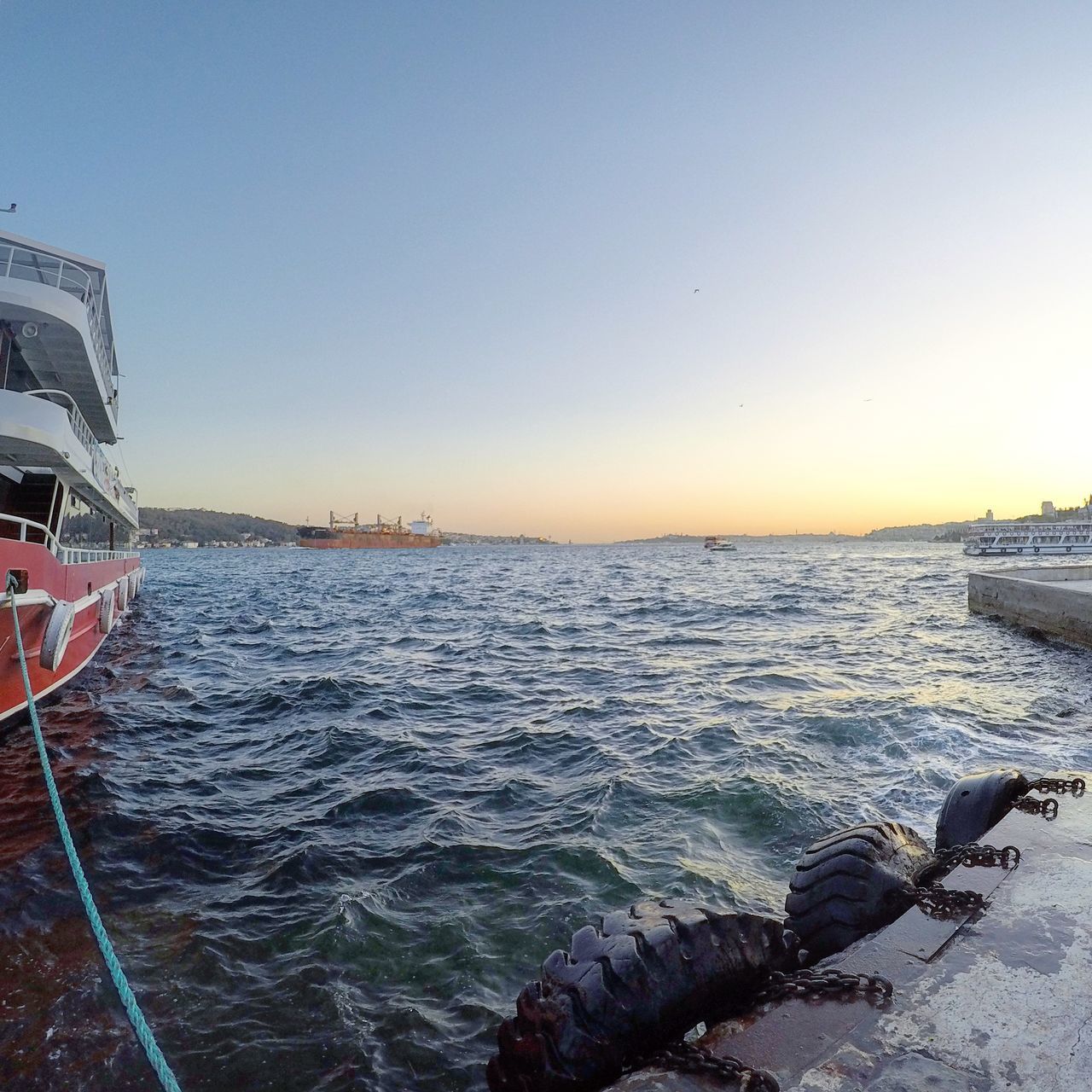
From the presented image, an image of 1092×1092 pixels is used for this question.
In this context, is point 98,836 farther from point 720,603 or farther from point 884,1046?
point 720,603

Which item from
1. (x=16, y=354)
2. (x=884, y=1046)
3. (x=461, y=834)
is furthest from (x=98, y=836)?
(x=16, y=354)

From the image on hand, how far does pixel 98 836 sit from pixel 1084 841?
7.18m

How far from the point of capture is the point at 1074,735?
7.93 metres

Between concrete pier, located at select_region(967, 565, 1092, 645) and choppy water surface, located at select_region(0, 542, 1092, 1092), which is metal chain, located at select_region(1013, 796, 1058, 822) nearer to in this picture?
choppy water surface, located at select_region(0, 542, 1092, 1092)

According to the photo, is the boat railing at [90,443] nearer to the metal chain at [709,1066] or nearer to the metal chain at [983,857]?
the metal chain at [709,1066]

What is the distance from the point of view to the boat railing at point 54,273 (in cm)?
1230

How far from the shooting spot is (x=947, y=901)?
3020 mm

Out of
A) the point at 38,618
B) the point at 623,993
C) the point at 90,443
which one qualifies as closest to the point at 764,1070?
the point at 623,993

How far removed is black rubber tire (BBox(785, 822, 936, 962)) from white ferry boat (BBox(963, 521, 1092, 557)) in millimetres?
73752

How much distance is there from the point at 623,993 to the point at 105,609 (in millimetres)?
15824

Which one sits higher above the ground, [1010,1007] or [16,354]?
[16,354]

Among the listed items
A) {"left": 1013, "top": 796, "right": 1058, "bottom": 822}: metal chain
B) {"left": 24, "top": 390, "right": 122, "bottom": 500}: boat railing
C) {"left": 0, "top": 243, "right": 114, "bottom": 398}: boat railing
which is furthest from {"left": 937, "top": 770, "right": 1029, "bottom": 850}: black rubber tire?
{"left": 0, "top": 243, "right": 114, "bottom": 398}: boat railing

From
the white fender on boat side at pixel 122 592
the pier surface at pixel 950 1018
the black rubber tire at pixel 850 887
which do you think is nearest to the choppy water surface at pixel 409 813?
the black rubber tire at pixel 850 887

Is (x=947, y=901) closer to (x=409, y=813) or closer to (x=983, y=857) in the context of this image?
(x=983, y=857)
